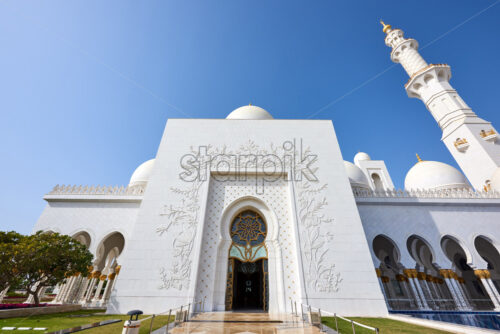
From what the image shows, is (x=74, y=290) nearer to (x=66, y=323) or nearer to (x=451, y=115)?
(x=66, y=323)

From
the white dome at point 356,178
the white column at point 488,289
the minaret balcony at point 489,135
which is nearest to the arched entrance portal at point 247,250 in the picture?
the white dome at point 356,178

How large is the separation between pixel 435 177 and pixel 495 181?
2.57m

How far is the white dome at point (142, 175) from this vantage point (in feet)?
42.6

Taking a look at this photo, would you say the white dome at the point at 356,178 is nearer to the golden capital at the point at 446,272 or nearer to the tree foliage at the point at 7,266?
the golden capital at the point at 446,272

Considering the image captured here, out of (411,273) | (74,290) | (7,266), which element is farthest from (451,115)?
(74,290)

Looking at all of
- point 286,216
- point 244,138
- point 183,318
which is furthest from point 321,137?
point 183,318

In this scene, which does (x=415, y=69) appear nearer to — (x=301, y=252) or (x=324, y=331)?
(x=301, y=252)

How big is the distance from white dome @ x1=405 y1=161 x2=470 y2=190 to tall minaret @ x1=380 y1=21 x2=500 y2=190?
45.7 inches

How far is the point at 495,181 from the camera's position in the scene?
1187 cm

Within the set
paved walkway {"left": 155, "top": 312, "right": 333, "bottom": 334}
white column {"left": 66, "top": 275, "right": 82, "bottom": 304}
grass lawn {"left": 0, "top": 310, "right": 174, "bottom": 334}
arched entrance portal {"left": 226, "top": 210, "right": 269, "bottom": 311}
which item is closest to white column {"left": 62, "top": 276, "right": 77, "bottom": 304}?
white column {"left": 66, "top": 275, "right": 82, "bottom": 304}

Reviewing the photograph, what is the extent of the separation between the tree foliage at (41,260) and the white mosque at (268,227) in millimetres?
1549

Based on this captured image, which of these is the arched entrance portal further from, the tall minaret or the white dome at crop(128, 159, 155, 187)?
the tall minaret

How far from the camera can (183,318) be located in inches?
206

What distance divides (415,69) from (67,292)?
27551 millimetres
